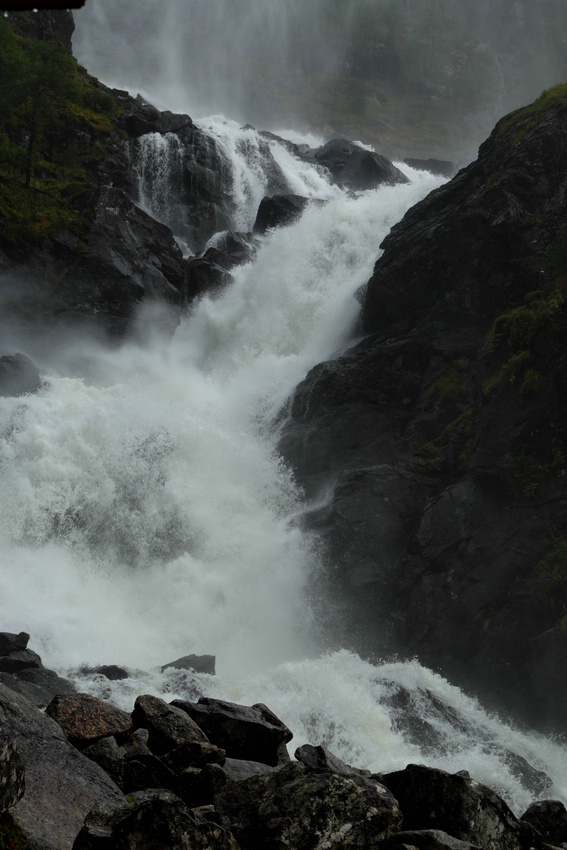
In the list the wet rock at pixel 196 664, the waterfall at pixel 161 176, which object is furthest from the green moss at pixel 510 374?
the waterfall at pixel 161 176

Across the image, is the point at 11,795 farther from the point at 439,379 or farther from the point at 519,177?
the point at 519,177

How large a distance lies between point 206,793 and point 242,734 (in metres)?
1.90

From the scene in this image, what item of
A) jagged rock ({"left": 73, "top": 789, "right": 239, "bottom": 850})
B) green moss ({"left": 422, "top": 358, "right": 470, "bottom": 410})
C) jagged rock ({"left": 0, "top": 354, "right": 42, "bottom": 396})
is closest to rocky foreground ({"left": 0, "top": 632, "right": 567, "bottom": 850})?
jagged rock ({"left": 73, "top": 789, "right": 239, "bottom": 850})

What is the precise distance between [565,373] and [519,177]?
29.5 feet

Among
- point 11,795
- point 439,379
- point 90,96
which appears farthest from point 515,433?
point 90,96

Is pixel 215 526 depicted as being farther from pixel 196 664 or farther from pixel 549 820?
pixel 549 820

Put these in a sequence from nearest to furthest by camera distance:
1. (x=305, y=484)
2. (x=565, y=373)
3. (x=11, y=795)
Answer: (x=11, y=795) → (x=565, y=373) → (x=305, y=484)

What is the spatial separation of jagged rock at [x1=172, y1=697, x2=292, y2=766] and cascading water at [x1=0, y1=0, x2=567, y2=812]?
214 inches

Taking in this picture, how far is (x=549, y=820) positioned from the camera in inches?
334

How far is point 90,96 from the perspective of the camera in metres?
44.0

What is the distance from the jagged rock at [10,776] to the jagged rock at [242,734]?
3745mm

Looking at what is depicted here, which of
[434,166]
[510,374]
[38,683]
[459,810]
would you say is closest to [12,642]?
[38,683]

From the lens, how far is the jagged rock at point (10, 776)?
592 cm

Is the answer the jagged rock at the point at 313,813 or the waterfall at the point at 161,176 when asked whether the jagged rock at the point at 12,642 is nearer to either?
the jagged rock at the point at 313,813
